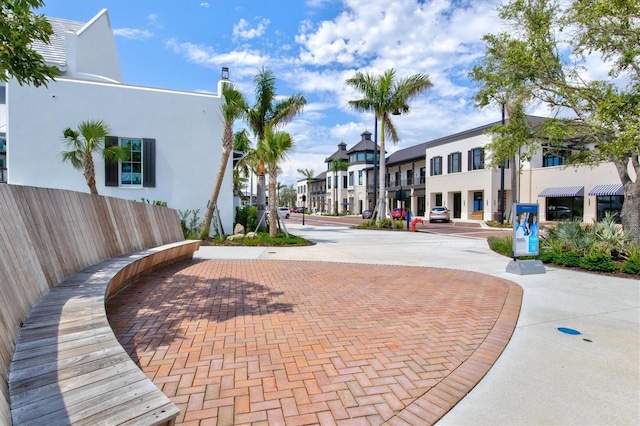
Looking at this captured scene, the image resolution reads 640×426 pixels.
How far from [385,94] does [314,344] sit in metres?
19.7

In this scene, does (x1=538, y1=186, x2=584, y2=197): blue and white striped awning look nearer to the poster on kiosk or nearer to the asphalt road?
the asphalt road

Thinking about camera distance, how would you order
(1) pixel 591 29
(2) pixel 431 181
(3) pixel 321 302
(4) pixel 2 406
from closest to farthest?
(4) pixel 2 406 < (3) pixel 321 302 < (1) pixel 591 29 < (2) pixel 431 181

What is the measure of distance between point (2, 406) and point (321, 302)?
14.1ft

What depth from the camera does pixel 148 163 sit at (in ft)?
46.2

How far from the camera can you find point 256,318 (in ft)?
15.9

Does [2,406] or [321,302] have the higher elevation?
[2,406]

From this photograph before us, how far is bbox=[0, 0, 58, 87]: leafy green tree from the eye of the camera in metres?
3.83

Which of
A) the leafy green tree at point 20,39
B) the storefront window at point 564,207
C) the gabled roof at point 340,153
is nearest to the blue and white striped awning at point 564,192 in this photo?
the storefront window at point 564,207

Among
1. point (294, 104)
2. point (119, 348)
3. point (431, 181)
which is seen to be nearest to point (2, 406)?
point (119, 348)

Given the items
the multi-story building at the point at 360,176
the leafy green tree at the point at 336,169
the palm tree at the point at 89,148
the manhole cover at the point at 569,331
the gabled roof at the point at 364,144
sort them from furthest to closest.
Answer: the leafy green tree at the point at 336,169 → the gabled roof at the point at 364,144 → the multi-story building at the point at 360,176 → the palm tree at the point at 89,148 → the manhole cover at the point at 569,331

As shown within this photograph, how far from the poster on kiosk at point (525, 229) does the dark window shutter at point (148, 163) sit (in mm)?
12729

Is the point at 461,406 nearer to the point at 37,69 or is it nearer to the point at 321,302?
the point at 321,302

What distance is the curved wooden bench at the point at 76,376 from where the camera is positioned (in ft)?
6.10

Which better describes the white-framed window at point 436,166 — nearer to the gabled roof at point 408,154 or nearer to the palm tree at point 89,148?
the gabled roof at point 408,154
